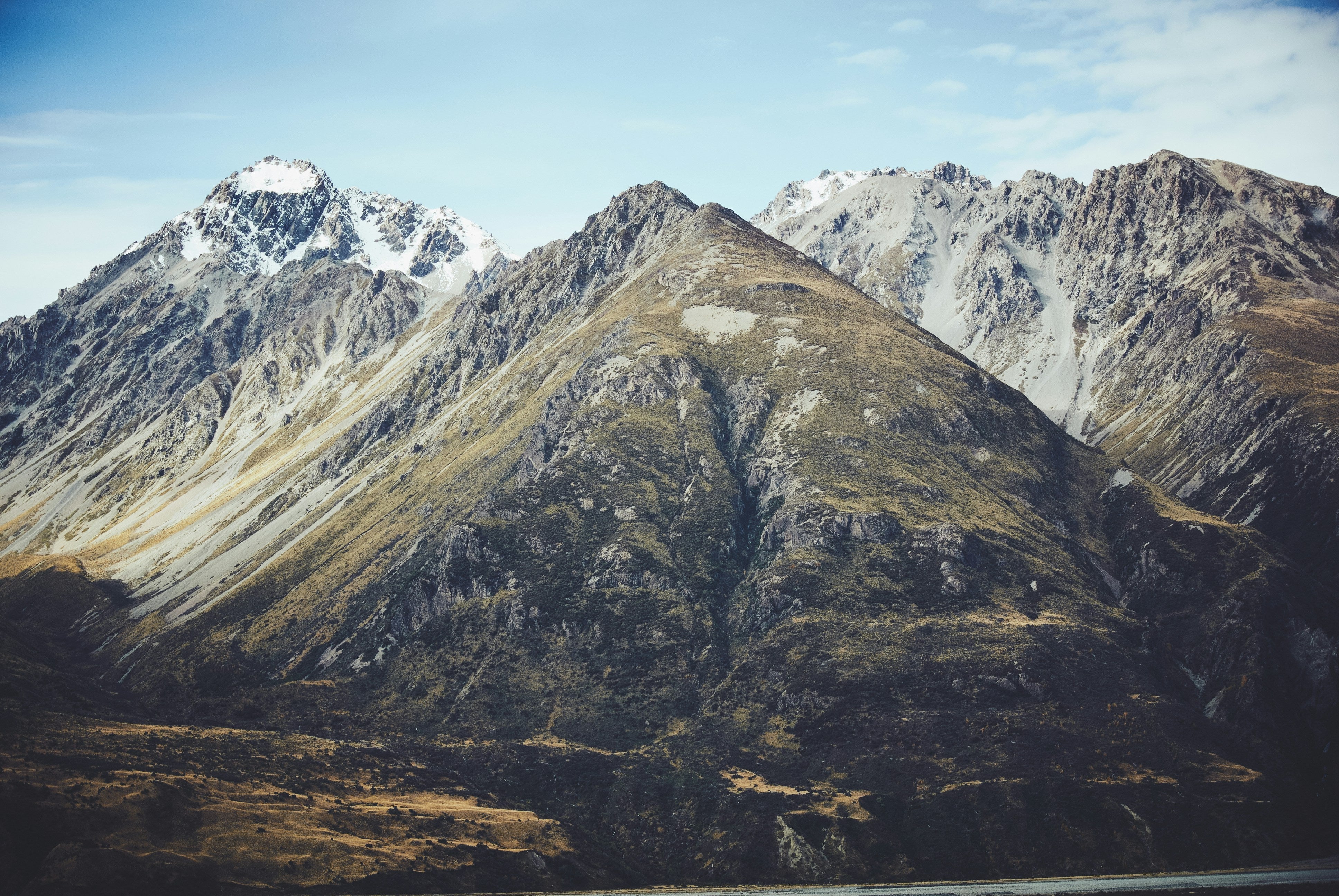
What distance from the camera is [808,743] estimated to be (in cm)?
19788

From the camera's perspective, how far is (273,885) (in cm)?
14050

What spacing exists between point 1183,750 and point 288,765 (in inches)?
6717

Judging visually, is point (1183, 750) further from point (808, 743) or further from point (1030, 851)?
point (808, 743)

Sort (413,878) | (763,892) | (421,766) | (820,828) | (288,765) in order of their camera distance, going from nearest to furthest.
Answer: (413,878), (763,892), (820,828), (288,765), (421,766)

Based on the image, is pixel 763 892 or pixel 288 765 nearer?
pixel 763 892

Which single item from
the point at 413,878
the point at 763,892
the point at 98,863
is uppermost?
the point at 98,863

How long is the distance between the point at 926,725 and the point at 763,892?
177 ft

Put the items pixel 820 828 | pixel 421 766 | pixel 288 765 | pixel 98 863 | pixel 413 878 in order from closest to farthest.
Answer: pixel 98 863 < pixel 413 878 < pixel 820 828 < pixel 288 765 < pixel 421 766

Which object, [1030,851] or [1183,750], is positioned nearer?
[1030,851]

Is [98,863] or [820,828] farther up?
[98,863]

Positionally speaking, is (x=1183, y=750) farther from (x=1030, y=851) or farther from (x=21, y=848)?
(x=21, y=848)

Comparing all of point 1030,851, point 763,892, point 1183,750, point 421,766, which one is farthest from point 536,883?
point 1183,750

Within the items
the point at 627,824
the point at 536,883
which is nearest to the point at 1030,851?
the point at 627,824

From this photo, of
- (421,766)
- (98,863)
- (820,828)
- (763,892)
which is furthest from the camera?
(421,766)
